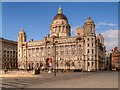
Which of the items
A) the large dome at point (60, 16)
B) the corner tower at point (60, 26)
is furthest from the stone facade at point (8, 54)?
the large dome at point (60, 16)

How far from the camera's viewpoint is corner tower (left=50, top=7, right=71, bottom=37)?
424ft

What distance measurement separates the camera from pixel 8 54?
139 meters

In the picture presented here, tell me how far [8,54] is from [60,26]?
1416 inches

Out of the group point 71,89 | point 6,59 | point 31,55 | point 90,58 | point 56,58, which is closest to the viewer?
point 71,89

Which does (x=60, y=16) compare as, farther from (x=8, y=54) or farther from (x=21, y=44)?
(x=8, y=54)

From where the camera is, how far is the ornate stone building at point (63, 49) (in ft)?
362

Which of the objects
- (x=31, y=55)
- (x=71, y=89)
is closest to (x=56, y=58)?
(x=31, y=55)

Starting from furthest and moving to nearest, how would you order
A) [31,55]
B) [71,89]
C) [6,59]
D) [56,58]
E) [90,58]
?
[6,59], [31,55], [56,58], [90,58], [71,89]

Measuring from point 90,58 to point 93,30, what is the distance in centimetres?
1385

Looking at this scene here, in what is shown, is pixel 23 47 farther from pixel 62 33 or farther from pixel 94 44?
pixel 94 44

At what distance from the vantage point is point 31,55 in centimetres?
12762

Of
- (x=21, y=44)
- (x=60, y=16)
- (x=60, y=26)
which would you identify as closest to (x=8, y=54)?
(x=21, y=44)

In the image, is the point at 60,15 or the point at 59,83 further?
the point at 60,15

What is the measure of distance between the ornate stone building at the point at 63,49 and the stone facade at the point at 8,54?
10.1 meters
